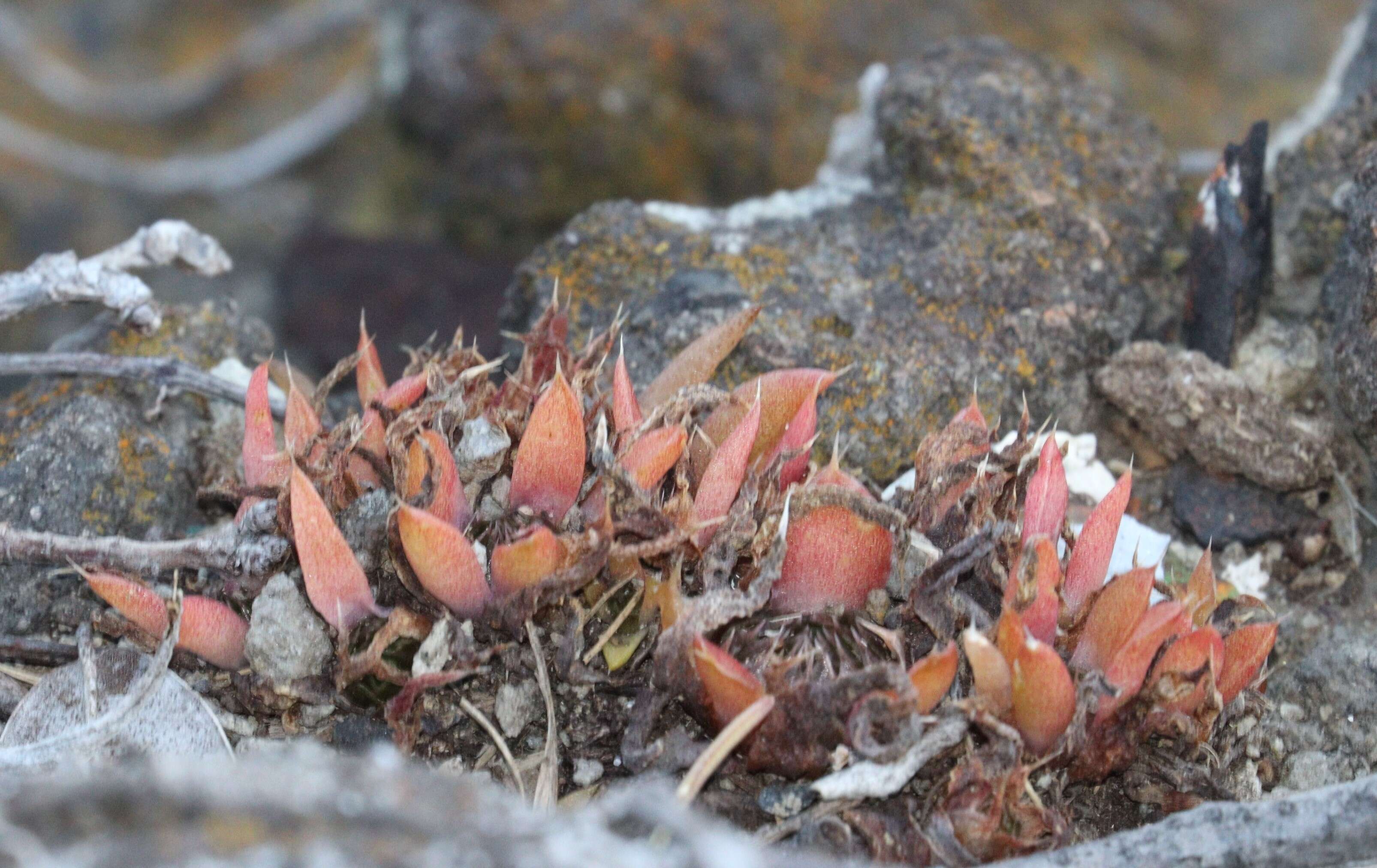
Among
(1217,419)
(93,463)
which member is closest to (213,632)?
(93,463)

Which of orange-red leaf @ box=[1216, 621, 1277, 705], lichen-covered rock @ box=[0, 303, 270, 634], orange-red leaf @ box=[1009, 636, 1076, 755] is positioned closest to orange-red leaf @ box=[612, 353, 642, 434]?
orange-red leaf @ box=[1009, 636, 1076, 755]

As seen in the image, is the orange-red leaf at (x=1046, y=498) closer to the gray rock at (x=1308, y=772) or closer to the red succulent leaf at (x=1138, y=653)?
the red succulent leaf at (x=1138, y=653)

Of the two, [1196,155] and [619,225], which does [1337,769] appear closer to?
[619,225]

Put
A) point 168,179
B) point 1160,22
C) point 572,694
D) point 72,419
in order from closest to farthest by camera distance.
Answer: point 572,694
point 72,419
point 1160,22
point 168,179

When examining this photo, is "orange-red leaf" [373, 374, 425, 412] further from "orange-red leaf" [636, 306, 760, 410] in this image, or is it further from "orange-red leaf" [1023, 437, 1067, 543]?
"orange-red leaf" [1023, 437, 1067, 543]

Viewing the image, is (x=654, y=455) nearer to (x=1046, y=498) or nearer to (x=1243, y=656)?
(x=1046, y=498)

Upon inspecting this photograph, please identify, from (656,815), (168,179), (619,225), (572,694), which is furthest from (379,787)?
(168,179)
